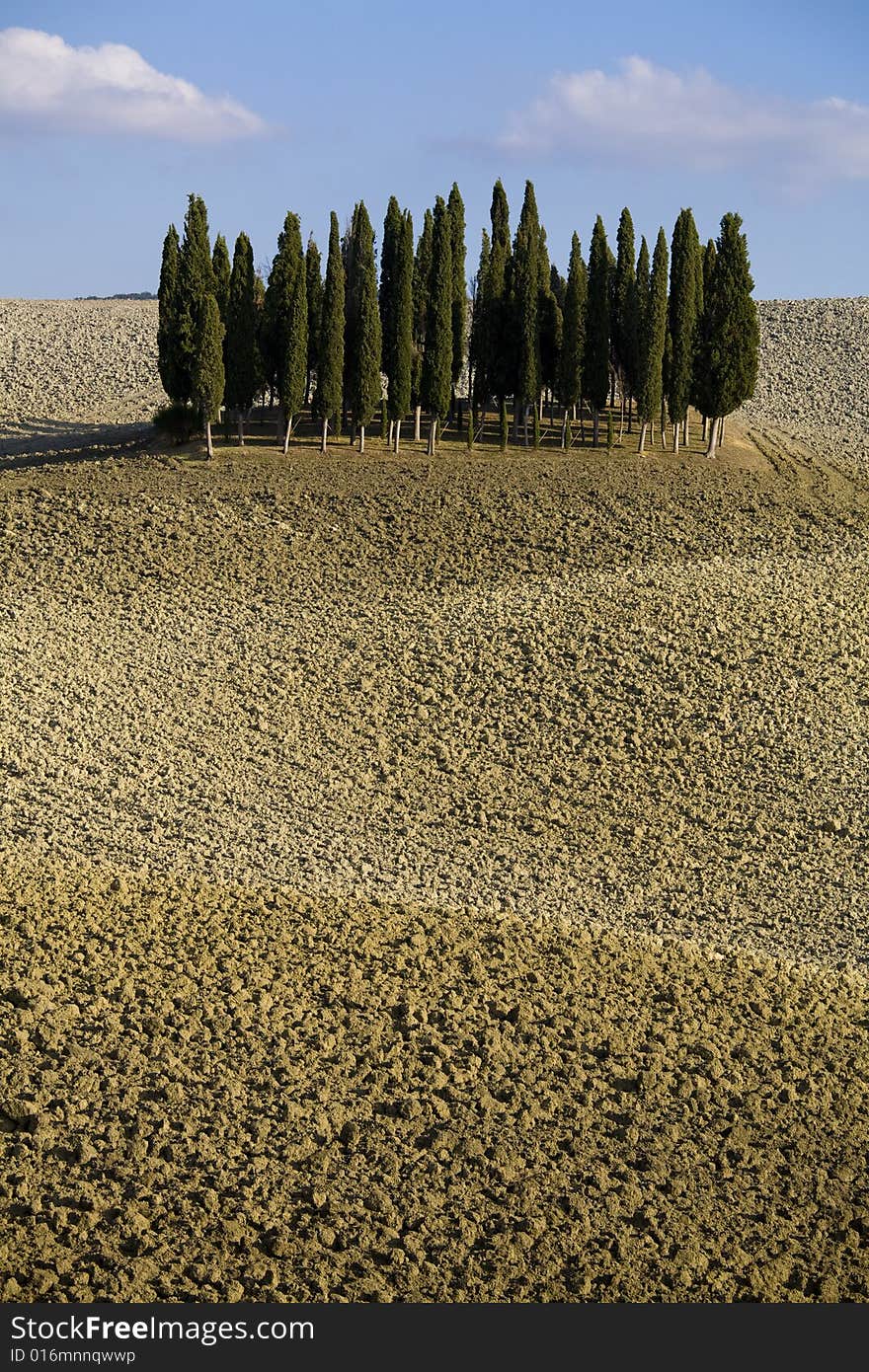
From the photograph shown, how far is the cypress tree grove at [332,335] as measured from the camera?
34594 mm

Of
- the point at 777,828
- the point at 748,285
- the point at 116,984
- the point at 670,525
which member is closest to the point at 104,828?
the point at 116,984

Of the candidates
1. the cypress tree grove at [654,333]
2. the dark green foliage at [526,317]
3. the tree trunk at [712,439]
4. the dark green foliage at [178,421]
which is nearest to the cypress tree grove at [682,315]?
the cypress tree grove at [654,333]

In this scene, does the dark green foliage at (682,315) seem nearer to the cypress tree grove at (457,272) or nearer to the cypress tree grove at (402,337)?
the cypress tree grove at (457,272)

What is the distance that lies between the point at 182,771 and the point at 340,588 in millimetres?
7402

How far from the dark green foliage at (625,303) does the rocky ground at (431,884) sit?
7.83 m

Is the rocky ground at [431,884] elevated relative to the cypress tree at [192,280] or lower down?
lower down

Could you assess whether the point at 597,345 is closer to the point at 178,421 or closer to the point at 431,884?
the point at 178,421

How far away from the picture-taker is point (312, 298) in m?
37.1

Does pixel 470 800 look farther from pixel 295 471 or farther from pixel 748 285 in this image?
pixel 748 285

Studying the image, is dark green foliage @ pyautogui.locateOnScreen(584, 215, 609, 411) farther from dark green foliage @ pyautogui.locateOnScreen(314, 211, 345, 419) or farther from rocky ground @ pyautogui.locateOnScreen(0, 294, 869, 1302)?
dark green foliage @ pyautogui.locateOnScreen(314, 211, 345, 419)

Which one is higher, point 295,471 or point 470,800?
point 295,471

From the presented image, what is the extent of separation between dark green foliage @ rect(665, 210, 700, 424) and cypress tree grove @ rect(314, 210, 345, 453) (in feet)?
28.5

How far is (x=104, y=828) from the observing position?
18.0m

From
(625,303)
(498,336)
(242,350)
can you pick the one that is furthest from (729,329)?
(242,350)
